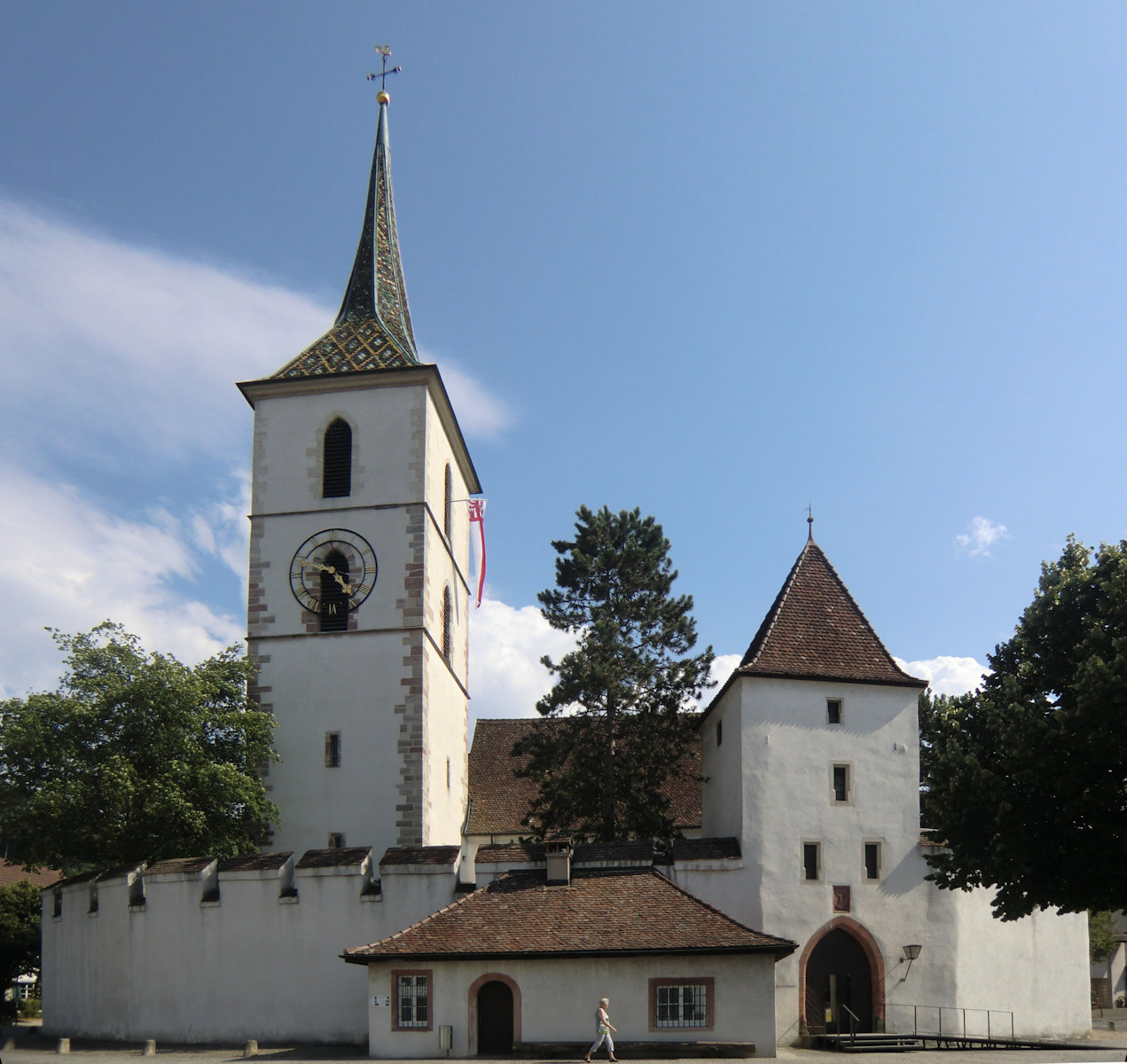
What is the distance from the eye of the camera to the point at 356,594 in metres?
33.2

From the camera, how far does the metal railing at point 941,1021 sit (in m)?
26.0

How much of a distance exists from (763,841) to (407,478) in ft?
43.7

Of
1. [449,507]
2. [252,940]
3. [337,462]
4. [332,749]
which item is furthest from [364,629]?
[252,940]

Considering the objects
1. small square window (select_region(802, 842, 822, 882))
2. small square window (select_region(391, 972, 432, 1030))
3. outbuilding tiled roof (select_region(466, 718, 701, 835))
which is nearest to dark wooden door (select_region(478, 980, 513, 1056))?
small square window (select_region(391, 972, 432, 1030))

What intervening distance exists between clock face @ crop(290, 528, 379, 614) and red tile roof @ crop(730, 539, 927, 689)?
1021 cm

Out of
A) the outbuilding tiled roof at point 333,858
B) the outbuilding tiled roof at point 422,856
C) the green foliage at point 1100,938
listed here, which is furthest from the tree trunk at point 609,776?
the green foliage at point 1100,938

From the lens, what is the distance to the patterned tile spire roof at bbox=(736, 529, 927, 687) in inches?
1110

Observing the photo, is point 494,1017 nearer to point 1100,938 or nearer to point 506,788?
point 506,788

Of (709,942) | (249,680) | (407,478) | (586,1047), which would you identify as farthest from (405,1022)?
(407,478)

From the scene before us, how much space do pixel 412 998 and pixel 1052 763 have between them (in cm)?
1200

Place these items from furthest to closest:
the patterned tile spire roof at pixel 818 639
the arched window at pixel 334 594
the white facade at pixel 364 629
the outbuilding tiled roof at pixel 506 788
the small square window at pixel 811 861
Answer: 1. the outbuilding tiled roof at pixel 506 788
2. the arched window at pixel 334 594
3. the white facade at pixel 364 629
4. the patterned tile spire roof at pixel 818 639
5. the small square window at pixel 811 861

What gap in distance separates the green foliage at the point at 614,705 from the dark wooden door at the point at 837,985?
25.1 feet

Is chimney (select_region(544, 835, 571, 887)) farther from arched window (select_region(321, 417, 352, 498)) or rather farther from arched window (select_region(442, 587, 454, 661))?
arched window (select_region(321, 417, 352, 498))

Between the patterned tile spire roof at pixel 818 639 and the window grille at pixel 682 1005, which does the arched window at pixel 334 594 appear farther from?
the window grille at pixel 682 1005
